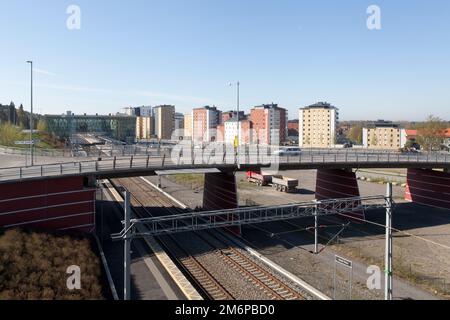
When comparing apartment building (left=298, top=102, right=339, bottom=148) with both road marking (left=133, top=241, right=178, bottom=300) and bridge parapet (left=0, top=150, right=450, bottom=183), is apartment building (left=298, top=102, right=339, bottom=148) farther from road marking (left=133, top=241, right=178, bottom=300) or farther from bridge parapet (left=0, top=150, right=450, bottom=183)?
road marking (left=133, top=241, right=178, bottom=300)

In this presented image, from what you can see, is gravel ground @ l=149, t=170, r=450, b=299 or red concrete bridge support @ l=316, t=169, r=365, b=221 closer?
gravel ground @ l=149, t=170, r=450, b=299

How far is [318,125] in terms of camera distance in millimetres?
148375

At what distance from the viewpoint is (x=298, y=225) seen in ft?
113

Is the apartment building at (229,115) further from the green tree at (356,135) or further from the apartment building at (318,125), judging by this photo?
the green tree at (356,135)

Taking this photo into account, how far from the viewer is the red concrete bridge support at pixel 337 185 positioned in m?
36.4

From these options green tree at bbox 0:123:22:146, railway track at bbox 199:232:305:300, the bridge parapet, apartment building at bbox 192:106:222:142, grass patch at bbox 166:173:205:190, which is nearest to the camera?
railway track at bbox 199:232:305:300

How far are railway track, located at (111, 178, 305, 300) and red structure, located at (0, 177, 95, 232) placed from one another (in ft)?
21.5

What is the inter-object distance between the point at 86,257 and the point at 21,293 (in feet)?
19.3

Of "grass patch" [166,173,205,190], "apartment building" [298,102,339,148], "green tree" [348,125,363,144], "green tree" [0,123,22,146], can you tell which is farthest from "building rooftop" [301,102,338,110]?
"green tree" [0,123,22,146]

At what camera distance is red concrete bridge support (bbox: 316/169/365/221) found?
3638cm
